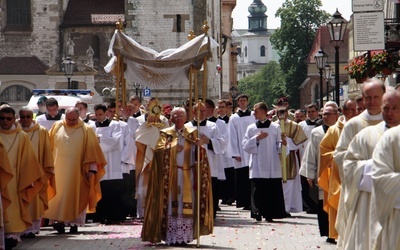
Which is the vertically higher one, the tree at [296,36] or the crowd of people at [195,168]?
the tree at [296,36]

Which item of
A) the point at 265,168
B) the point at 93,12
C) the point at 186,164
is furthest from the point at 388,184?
the point at 93,12

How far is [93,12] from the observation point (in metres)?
66.4

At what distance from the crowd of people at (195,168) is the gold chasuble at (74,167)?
1 cm

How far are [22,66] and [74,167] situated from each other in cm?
4807

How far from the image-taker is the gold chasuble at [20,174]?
15372 mm

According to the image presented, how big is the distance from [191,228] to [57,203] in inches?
109

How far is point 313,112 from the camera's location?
22.5 meters

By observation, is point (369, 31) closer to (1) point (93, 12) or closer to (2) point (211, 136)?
(2) point (211, 136)

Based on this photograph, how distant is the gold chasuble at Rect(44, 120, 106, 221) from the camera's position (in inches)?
693

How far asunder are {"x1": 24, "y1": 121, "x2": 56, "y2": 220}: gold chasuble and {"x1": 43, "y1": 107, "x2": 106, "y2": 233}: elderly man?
84 centimetres

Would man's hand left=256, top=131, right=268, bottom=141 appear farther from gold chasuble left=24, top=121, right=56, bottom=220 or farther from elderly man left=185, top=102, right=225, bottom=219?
gold chasuble left=24, top=121, right=56, bottom=220

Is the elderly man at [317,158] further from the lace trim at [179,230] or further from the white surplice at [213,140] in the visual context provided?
the white surplice at [213,140]

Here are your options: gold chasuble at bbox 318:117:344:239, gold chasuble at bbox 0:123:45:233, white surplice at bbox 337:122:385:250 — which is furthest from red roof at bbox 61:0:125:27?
white surplice at bbox 337:122:385:250

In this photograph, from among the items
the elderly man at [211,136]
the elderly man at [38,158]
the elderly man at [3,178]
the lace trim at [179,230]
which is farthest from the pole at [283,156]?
the elderly man at [3,178]
